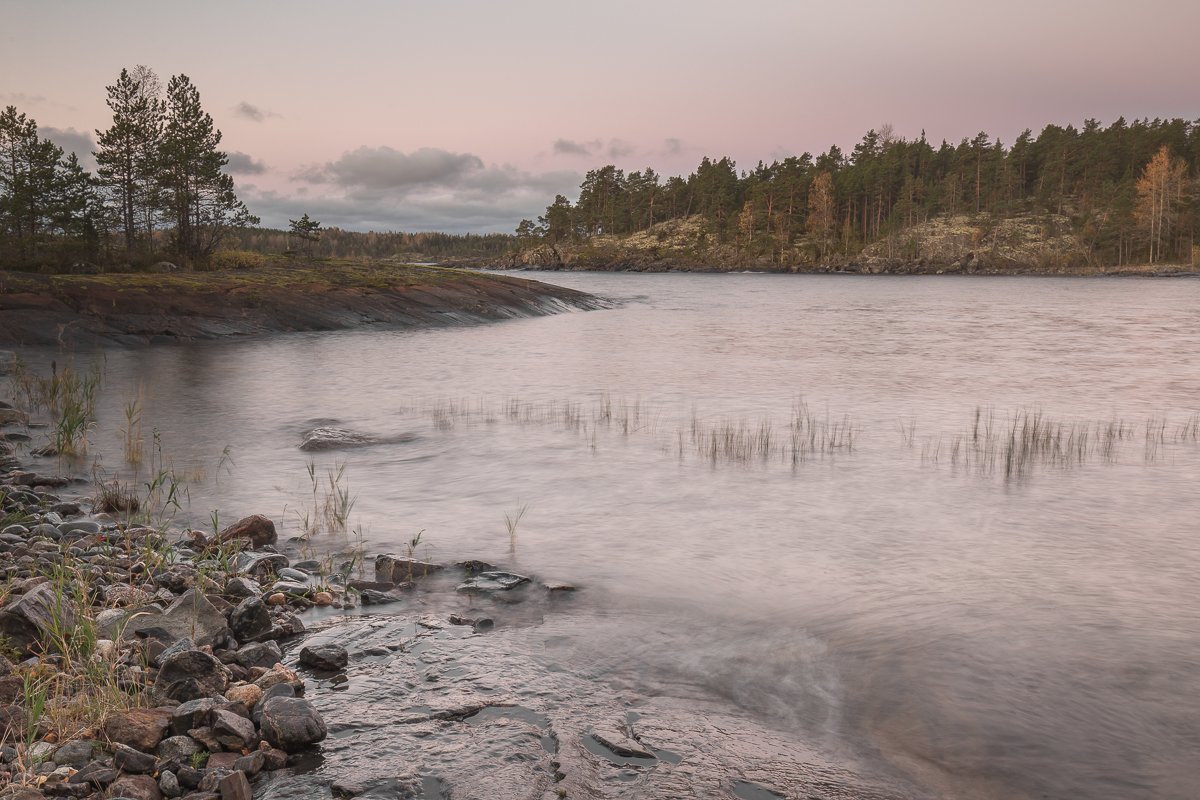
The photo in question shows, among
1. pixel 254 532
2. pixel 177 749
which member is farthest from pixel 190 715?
pixel 254 532

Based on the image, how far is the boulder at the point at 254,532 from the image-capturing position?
31.3ft

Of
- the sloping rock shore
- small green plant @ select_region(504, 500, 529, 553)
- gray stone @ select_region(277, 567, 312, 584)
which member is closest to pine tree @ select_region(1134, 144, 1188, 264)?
the sloping rock shore

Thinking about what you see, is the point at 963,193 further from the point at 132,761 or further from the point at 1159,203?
the point at 132,761

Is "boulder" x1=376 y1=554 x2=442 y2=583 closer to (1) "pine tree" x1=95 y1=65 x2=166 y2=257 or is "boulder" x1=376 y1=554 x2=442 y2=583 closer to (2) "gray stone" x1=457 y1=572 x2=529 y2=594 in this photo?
(2) "gray stone" x1=457 y1=572 x2=529 y2=594

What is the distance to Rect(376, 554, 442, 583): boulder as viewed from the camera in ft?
28.6

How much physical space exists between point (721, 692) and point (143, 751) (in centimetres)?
430

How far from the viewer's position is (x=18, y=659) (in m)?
5.71

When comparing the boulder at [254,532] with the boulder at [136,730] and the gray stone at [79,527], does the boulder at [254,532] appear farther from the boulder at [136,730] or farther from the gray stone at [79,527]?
the boulder at [136,730]

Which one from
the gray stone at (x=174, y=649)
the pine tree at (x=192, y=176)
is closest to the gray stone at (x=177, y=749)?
the gray stone at (x=174, y=649)

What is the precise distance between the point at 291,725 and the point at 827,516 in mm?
8693

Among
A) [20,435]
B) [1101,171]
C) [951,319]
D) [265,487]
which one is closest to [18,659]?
[265,487]

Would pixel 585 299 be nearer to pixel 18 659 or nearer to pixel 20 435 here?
pixel 20 435

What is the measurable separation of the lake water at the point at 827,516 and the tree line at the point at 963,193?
4539 inches

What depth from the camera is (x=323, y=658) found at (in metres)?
6.30
